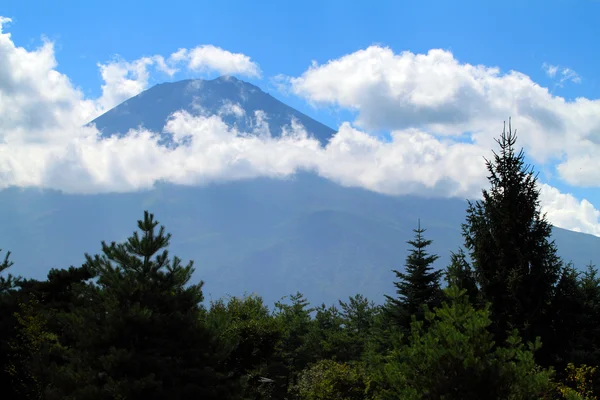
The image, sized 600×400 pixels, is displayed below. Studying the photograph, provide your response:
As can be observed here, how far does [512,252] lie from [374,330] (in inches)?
395

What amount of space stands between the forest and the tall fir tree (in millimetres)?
57

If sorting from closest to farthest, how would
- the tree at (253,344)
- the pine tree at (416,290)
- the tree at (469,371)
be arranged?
the tree at (469,371) < the pine tree at (416,290) < the tree at (253,344)

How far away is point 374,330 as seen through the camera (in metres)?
30.5

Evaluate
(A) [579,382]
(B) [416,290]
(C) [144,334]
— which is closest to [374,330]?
(B) [416,290]

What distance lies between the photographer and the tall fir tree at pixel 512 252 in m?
22.5

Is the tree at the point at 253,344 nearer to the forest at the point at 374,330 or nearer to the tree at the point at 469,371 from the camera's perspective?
the forest at the point at 374,330

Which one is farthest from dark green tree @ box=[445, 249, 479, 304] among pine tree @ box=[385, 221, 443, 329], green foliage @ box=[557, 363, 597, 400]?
green foliage @ box=[557, 363, 597, 400]

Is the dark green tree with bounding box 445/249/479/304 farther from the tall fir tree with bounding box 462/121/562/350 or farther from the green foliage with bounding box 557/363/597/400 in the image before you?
the green foliage with bounding box 557/363/597/400

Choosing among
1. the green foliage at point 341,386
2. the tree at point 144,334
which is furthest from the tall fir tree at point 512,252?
the tree at point 144,334

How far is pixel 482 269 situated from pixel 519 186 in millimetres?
4137

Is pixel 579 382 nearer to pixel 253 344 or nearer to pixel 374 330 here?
pixel 374 330

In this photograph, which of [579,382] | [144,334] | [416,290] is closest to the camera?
[144,334]

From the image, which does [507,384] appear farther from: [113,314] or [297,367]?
[297,367]

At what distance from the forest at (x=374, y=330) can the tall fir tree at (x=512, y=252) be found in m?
0.06
